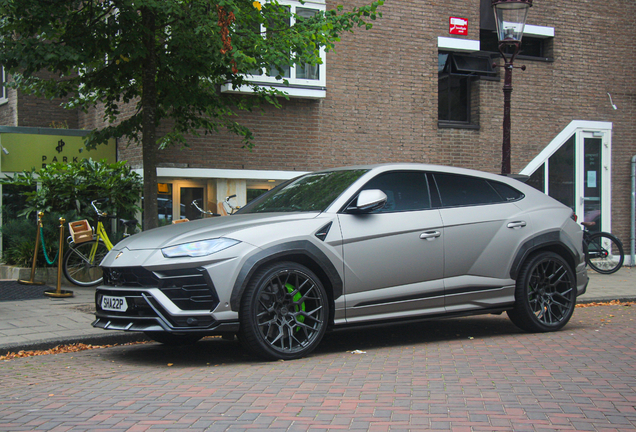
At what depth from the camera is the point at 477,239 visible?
7.09m

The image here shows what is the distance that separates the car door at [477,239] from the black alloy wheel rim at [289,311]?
148 centimetres

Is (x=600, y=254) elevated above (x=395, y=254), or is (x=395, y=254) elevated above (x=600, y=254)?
(x=395, y=254)

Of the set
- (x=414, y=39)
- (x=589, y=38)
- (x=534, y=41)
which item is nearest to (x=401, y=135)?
(x=414, y=39)

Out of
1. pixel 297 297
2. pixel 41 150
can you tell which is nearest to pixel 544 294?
pixel 297 297

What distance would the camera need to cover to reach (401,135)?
15438 mm

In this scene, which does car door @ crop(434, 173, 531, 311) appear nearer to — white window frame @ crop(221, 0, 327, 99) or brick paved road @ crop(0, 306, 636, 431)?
brick paved road @ crop(0, 306, 636, 431)

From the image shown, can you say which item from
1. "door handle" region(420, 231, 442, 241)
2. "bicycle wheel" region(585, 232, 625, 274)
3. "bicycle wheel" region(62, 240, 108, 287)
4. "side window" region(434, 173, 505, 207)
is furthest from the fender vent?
"bicycle wheel" region(585, 232, 625, 274)

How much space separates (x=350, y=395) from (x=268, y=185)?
9.79 metres

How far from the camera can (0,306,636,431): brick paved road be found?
13.8ft

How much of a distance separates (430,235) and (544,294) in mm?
1661

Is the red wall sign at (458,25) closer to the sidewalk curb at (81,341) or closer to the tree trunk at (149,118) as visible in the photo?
the tree trunk at (149,118)

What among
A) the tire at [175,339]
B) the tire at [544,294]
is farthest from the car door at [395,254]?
the tire at [175,339]

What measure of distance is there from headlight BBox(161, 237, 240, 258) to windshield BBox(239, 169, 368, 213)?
992 millimetres

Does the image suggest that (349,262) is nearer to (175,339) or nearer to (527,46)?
(175,339)
